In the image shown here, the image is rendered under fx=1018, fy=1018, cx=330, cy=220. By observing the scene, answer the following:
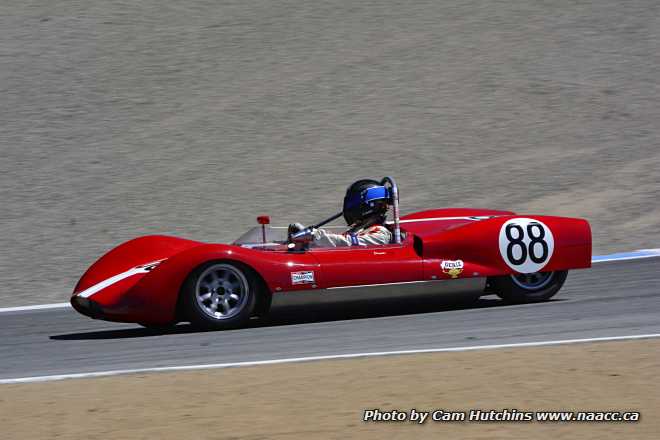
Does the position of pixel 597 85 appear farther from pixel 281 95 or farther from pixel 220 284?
pixel 220 284

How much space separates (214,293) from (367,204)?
157cm

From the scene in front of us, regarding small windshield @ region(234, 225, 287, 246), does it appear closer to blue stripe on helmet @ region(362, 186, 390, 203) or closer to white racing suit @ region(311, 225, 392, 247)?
white racing suit @ region(311, 225, 392, 247)

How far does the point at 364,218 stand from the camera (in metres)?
8.55

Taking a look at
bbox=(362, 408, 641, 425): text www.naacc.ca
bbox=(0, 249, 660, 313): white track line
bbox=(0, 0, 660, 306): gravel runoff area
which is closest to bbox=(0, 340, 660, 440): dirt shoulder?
bbox=(362, 408, 641, 425): text www.naacc.ca

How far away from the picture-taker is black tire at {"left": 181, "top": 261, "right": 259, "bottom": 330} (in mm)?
7598

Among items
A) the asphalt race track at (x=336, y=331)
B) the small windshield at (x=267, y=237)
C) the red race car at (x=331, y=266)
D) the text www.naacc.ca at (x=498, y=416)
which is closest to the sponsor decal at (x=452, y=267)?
the red race car at (x=331, y=266)

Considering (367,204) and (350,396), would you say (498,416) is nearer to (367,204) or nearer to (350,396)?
(350,396)

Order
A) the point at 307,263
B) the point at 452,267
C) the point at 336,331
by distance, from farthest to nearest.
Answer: the point at 452,267 → the point at 307,263 → the point at 336,331

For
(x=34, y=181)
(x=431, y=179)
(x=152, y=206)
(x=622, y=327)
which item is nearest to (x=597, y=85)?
(x=431, y=179)

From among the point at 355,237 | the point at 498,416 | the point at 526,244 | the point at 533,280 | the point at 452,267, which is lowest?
the point at 498,416

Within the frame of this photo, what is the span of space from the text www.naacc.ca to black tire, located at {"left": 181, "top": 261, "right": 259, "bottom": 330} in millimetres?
2865

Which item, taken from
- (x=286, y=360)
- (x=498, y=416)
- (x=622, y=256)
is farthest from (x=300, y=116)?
(x=498, y=416)

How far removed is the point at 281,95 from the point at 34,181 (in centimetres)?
465

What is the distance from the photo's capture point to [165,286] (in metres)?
7.54
